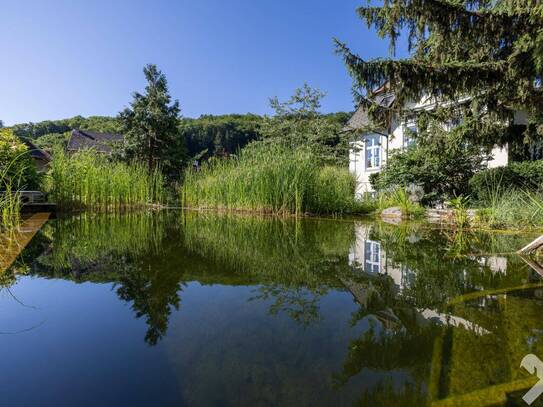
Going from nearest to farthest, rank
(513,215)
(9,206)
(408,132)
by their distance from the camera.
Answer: (9,206), (513,215), (408,132)

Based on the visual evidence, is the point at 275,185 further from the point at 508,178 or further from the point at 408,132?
the point at 508,178

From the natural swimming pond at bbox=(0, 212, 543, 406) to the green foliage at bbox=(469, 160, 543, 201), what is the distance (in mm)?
6062

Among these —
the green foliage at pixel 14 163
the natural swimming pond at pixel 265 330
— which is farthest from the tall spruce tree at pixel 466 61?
the green foliage at pixel 14 163

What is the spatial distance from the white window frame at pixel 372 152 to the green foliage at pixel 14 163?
11.8m

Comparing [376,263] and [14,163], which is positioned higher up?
[14,163]

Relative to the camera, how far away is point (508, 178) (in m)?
8.12

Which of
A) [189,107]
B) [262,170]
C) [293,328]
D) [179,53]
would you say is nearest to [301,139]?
[189,107]

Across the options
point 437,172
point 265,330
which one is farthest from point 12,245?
point 437,172

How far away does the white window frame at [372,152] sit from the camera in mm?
14617

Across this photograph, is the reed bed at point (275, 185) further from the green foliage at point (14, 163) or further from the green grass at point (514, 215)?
the green foliage at point (14, 163)

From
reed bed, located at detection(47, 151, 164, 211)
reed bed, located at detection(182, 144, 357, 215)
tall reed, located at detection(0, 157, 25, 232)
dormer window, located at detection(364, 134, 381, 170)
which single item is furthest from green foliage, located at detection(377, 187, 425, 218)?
tall reed, located at detection(0, 157, 25, 232)

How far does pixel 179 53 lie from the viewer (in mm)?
11352

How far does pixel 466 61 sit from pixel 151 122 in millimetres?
13645

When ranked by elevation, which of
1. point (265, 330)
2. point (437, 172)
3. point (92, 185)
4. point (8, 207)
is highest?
point (437, 172)
